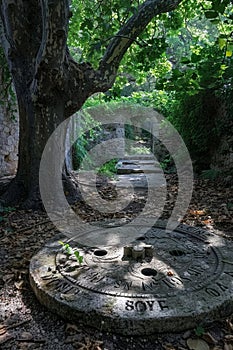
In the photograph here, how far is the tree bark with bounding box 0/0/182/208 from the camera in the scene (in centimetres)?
355

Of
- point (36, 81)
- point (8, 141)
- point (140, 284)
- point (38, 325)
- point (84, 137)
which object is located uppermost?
point (36, 81)

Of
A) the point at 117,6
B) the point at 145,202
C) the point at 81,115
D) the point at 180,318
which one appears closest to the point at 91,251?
the point at 180,318

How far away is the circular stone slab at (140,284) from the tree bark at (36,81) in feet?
5.34

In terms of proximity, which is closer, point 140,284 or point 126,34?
point 140,284

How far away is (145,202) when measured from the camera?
4.25m

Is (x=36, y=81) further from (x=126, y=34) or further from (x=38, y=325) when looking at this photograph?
(x=38, y=325)

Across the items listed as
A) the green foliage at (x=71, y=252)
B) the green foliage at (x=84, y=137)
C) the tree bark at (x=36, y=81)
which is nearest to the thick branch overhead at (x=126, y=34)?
the tree bark at (x=36, y=81)

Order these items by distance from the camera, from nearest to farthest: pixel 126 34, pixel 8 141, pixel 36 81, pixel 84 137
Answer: pixel 36 81
pixel 126 34
pixel 8 141
pixel 84 137

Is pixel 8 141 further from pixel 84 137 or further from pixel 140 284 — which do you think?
pixel 140 284

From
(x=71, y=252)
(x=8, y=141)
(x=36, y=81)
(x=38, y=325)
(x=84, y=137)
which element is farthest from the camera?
(x=84, y=137)

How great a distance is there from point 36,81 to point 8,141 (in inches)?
128

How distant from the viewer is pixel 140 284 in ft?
6.03

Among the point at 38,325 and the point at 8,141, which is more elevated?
the point at 8,141

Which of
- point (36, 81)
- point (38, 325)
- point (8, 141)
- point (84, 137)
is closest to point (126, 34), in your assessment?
point (36, 81)
